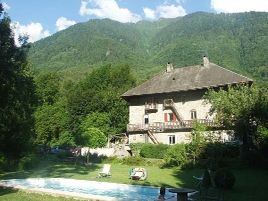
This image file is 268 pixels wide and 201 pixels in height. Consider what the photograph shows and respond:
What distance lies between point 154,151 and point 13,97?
22.2 meters

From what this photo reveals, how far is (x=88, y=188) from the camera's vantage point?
22.1 meters

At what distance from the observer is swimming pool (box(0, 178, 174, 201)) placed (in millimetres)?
18859

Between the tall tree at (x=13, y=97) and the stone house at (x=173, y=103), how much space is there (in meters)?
21.3

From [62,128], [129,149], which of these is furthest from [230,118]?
[62,128]

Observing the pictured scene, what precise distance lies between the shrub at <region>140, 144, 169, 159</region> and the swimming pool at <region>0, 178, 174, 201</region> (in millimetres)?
20560

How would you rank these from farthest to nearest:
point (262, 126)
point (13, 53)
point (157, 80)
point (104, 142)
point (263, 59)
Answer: point (263, 59), point (157, 80), point (104, 142), point (262, 126), point (13, 53)

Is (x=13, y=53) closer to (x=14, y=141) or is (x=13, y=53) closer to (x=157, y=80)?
(x=14, y=141)

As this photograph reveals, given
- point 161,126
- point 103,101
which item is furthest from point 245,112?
point 103,101

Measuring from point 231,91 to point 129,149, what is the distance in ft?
63.3

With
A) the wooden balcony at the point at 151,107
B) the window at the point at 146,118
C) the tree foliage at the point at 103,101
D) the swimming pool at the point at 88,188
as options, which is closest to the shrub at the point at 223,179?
the swimming pool at the point at 88,188

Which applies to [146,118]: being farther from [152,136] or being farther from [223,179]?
[223,179]

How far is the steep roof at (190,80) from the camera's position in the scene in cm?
4806

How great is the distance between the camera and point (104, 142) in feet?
156

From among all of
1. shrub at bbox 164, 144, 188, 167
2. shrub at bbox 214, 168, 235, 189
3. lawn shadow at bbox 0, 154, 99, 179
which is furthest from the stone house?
shrub at bbox 214, 168, 235, 189
